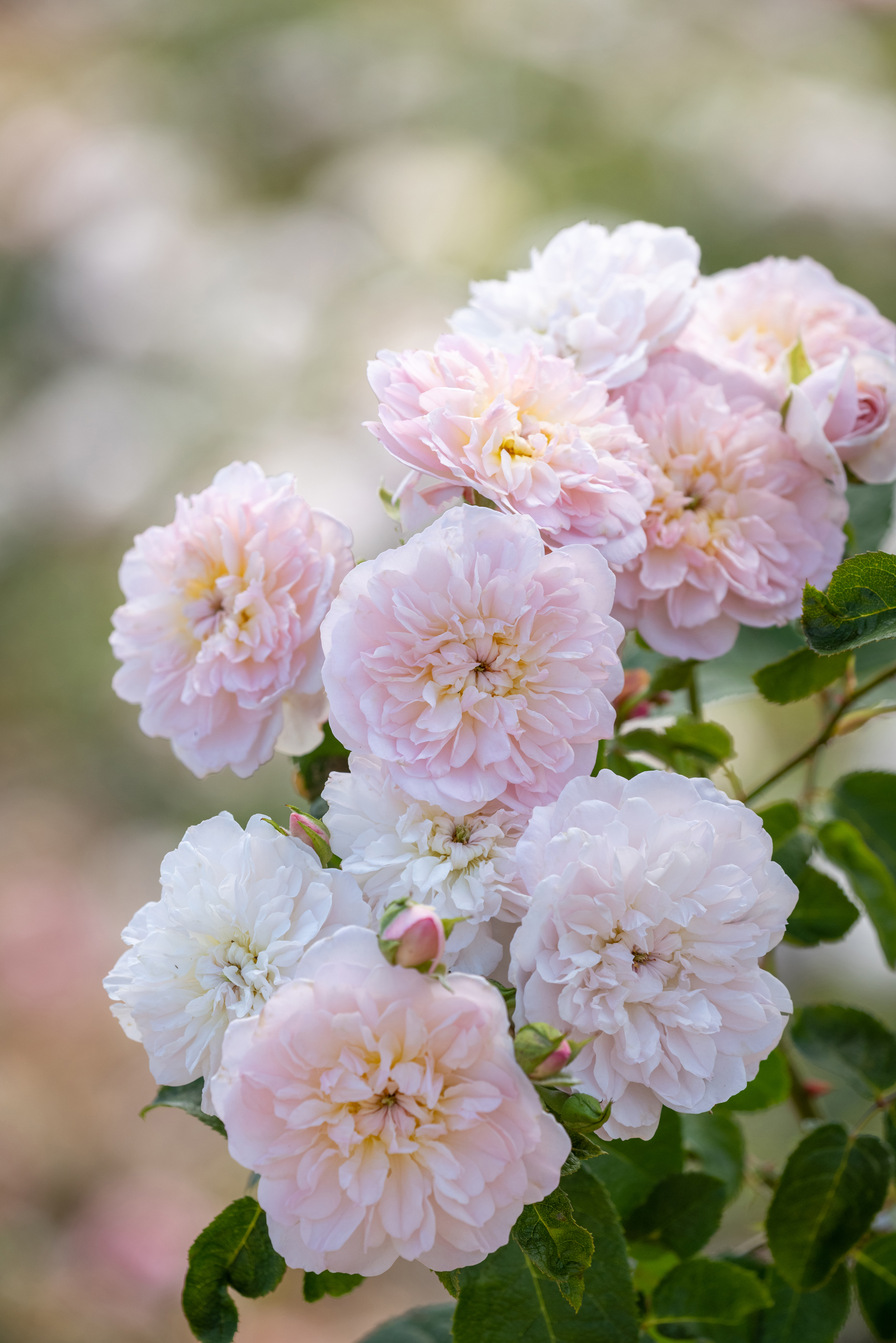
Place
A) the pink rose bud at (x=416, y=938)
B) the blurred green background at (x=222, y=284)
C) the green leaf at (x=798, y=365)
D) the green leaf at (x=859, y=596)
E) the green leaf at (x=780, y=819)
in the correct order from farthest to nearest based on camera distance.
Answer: the blurred green background at (x=222, y=284) < the green leaf at (x=780, y=819) < the green leaf at (x=798, y=365) < the green leaf at (x=859, y=596) < the pink rose bud at (x=416, y=938)

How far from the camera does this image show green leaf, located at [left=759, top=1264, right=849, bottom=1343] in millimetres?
683

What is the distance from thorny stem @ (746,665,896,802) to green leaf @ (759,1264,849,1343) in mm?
291

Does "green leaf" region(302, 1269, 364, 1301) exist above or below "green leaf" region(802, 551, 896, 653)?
below

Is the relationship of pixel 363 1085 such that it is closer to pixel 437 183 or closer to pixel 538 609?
pixel 538 609

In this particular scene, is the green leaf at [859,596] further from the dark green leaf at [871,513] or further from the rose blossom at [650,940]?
the dark green leaf at [871,513]

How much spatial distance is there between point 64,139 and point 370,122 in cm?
124

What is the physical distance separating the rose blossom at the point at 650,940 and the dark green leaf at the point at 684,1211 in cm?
25

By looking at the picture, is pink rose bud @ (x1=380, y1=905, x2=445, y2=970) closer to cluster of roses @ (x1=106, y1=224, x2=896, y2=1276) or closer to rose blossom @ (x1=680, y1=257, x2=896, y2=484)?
cluster of roses @ (x1=106, y1=224, x2=896, y2=1276)

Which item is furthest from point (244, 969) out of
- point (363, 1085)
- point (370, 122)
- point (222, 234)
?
point (370, 122)

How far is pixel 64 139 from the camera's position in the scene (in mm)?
4625

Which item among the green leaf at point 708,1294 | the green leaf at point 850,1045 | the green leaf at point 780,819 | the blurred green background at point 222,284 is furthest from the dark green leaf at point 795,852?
the blurred green background at point 222,284

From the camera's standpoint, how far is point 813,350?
25.9 inches

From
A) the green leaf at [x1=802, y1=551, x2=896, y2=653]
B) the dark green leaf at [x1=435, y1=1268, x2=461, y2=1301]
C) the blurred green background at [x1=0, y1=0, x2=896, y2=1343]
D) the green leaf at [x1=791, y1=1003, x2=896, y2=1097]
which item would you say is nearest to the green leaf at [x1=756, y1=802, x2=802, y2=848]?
the green leaf at [x1=791, y1=1003, x2=896, y2=1097]

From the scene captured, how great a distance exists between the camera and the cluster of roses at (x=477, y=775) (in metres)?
0.42
